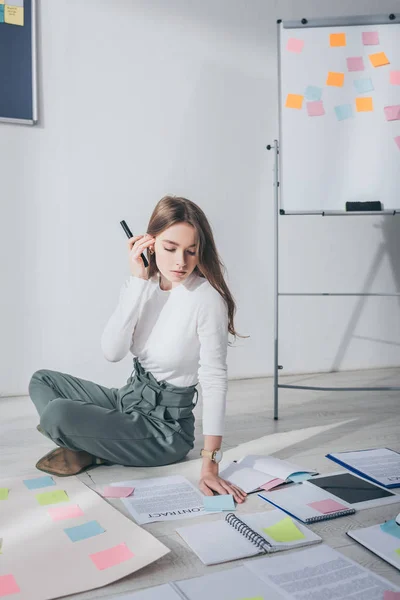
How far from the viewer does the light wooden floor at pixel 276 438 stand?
3.59 ft

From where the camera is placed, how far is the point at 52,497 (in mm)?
1364

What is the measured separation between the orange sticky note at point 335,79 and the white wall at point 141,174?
579 mm

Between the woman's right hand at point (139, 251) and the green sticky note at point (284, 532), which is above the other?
the woman's right hand at point (139, 251)

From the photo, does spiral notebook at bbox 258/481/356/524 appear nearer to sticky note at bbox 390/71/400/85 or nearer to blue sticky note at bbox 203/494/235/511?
blue sticky note at bbox 203/494/235/511

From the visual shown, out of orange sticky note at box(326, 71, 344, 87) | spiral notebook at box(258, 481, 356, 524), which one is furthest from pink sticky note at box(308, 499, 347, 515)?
orange sticky note at box(326, 71, 344, 87)

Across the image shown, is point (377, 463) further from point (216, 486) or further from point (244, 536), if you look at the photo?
point (244, 536)

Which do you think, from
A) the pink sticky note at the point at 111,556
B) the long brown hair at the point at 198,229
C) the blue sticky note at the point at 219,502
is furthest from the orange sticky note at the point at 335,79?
the pink sticky note at the point at 111,556

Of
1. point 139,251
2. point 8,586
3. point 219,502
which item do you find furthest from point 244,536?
point 139,251

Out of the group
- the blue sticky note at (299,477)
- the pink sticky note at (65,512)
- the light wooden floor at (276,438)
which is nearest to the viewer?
the light wooden floor at (276,438)

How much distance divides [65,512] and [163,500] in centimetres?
22

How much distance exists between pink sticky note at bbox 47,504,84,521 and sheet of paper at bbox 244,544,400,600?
1.29 ft

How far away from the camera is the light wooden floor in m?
1.09

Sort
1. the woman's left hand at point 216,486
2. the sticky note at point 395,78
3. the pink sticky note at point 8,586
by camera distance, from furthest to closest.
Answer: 1. the sticky note at point 395,78
2. the woman's left hand at point 216,486
3. the pink sticky note at point 8,586

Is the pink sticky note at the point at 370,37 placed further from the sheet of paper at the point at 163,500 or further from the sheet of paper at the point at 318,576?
the sheet of paper at the point at 318,576
